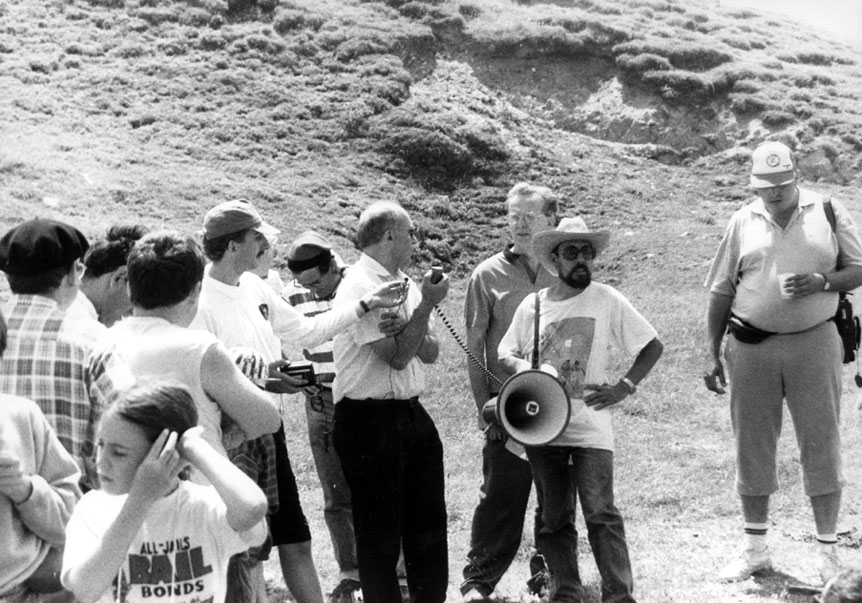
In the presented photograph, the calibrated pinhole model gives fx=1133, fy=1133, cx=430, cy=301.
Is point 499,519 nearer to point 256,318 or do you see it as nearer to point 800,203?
point 256,318

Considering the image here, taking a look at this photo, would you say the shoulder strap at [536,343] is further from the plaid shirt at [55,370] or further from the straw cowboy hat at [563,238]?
the plaid shirt at [55,370]

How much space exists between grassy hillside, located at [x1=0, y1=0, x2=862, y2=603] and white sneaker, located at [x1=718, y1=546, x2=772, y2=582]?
178 inches

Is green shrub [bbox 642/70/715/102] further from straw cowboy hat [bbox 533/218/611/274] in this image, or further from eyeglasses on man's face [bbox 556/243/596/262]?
eyeglasses on man's face [bbox 556/243/596/262]

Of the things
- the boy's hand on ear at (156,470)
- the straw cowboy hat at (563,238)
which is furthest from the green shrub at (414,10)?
the boy's hand on ear at (156,470)

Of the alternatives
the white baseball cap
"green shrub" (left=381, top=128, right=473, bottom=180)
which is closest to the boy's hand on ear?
the white baseball cap

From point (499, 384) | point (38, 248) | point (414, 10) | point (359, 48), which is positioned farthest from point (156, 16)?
point (38, 248)

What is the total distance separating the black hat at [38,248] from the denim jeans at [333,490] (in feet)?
8.23

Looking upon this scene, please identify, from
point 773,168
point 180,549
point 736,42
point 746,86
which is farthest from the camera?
→ point 736,42

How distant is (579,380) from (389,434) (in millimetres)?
974

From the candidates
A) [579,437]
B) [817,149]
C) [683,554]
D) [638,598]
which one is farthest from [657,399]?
[817,149]

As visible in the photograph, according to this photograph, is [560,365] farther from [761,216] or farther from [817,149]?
[817,149]

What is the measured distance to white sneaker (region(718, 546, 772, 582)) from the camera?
611 centimetres

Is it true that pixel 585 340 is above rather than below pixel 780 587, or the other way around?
above

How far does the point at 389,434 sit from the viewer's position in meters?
5.16
